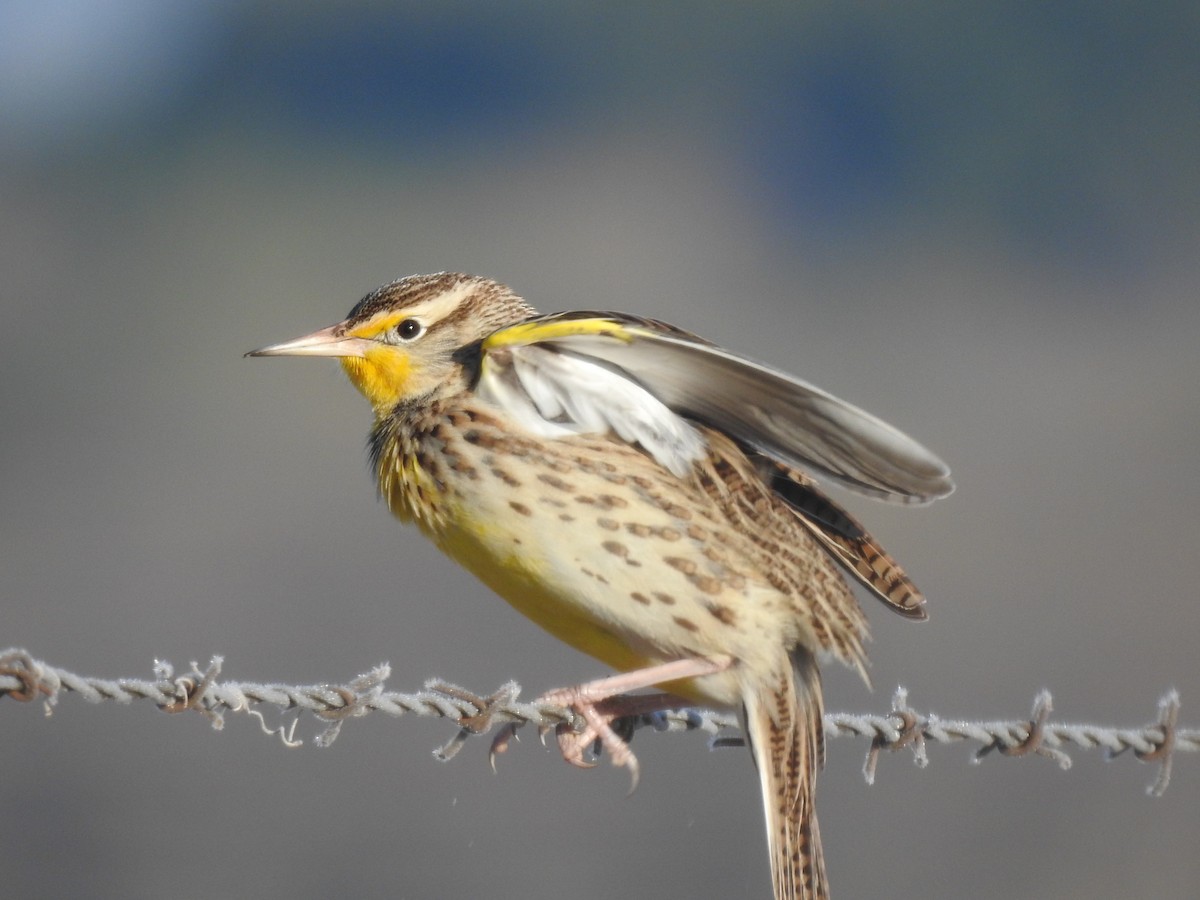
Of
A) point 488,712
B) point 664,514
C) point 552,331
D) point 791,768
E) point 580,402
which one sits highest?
point 552,331

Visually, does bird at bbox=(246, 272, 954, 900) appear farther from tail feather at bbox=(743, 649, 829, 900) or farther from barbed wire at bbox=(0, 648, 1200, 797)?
barbed wire at bbox=(0, 648, 1200, 797)

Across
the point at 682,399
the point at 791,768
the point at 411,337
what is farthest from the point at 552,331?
the point at 791,768

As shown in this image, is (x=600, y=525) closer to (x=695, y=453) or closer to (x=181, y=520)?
(x=695, y=453)

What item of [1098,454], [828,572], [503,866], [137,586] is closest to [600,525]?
[828,572]

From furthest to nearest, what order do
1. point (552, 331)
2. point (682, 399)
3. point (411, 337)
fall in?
point (411, 337) → point (682, 399) → point (552, 331)

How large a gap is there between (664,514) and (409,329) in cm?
113

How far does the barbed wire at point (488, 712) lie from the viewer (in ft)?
14.2

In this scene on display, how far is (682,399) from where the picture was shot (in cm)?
541

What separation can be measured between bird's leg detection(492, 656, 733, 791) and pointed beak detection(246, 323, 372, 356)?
1.23 m

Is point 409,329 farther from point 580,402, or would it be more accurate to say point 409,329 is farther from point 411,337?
point 580,402

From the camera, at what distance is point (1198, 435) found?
22.5 metres

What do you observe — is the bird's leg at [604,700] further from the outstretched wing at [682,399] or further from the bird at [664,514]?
the outstretched wing at [682,399]

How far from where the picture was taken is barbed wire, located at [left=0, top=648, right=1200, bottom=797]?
4.33m

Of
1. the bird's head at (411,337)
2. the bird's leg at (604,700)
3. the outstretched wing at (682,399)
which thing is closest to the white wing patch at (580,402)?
the outstretched wing at (682,399)
